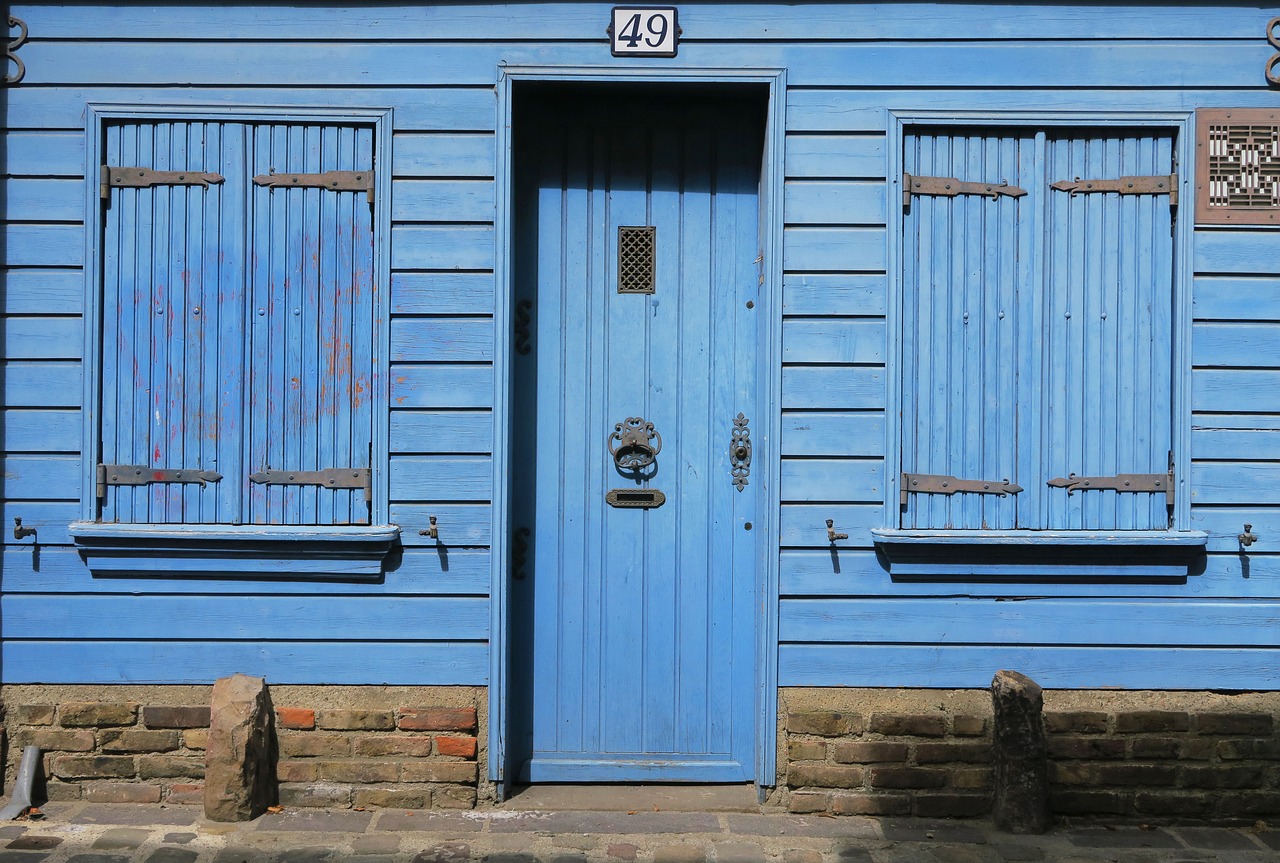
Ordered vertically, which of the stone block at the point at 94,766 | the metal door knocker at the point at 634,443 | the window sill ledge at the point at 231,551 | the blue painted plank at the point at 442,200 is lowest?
the stone block at the point at 94,766

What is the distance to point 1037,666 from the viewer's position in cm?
425

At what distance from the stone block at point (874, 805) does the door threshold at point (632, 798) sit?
332 millimetres

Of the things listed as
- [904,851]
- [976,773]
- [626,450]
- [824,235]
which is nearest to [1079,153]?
[824,235]

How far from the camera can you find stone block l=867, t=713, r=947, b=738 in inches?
166

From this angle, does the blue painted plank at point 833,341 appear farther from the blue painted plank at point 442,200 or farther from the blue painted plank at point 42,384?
the blue painted plank at point 42,384

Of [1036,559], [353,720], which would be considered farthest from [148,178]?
[1036,559]

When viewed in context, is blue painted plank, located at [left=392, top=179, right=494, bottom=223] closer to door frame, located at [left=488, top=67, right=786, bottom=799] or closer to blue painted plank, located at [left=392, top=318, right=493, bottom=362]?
door frame, located at [left=488, top=67, right=786, bottom=799]

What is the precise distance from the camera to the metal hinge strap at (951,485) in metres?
4.21

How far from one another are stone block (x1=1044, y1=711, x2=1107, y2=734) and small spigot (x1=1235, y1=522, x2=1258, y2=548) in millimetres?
839

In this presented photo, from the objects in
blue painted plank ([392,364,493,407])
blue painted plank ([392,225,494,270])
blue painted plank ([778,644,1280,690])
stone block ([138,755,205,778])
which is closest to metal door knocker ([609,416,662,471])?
blue painted plank ([392,364,493,407])

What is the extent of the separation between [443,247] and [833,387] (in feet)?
5.19

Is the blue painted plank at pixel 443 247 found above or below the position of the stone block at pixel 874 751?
above

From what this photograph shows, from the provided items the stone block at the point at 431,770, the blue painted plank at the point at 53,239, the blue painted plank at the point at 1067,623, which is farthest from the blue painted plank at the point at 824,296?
the blue painted plank at the point at 53,239

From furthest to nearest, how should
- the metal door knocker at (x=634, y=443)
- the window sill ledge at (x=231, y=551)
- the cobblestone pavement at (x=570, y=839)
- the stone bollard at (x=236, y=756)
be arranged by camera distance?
the metal door knocker at (x=634, y=443) < the window sill ledge at (x=231, y=551) < the stone bollard at (x=236, y=756) < the cobblestone pavement at (x=570, y=839)
